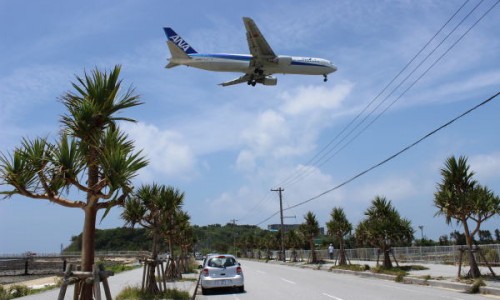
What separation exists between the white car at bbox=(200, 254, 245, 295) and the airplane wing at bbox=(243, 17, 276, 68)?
44.9ft

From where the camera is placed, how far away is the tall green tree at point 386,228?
28641 mm

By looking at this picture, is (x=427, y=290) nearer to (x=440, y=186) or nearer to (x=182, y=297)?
(x=440, y=186)

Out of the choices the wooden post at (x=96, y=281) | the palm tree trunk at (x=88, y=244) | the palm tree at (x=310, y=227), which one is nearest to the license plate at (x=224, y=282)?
the palm tree trunk at (x=88, y=244)

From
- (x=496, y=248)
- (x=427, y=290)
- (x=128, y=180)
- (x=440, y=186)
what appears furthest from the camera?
(x=496, y=248)

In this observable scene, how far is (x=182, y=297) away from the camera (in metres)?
15.2

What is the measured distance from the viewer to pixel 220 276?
1864 cm

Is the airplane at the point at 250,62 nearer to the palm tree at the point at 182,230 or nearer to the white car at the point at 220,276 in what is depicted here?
the palm tree at the point at 182,230

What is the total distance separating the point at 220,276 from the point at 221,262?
0.78m

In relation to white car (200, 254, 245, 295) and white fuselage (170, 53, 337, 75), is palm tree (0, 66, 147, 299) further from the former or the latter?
white fuselage (170, 53, 337, 75)

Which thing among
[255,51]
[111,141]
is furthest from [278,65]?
[111,141]

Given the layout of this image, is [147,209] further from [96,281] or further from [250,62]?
[250,62]

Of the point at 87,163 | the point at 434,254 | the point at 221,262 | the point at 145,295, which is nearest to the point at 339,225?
the point at 434,254

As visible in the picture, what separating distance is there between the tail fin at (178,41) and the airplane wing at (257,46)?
6818mm

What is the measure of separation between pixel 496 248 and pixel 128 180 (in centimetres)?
2701
